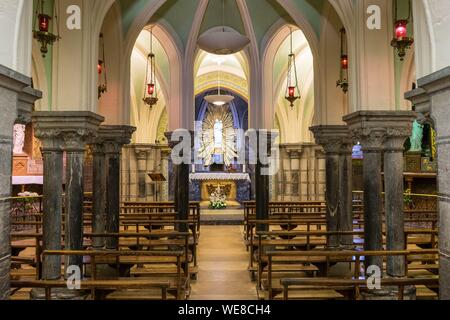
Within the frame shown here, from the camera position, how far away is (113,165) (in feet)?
30.3

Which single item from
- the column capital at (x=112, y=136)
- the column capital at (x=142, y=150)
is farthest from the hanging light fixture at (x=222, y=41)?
the column capital at (x=142, y=150)

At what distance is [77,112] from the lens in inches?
257

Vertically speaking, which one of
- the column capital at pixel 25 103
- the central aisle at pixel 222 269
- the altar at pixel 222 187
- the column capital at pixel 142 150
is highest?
the column capital at pixel 142 150

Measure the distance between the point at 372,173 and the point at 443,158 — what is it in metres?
3.16

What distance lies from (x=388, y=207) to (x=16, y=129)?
1418cm

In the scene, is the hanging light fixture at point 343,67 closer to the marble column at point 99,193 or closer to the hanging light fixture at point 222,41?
the hanging light fixture at point 222,41

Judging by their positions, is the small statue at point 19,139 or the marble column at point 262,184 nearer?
the marble column at point 262,184

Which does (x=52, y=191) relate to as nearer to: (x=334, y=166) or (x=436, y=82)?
(x=436, y=82)

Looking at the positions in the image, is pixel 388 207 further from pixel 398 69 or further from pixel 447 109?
pixel 447 109

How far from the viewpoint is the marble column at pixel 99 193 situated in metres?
8.76

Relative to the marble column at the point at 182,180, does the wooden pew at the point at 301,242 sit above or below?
below

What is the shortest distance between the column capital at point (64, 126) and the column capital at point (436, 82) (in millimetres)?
4788

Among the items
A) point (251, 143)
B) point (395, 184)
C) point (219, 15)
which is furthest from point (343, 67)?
point (219, 15)

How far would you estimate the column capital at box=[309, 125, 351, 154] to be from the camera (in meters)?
8.91
